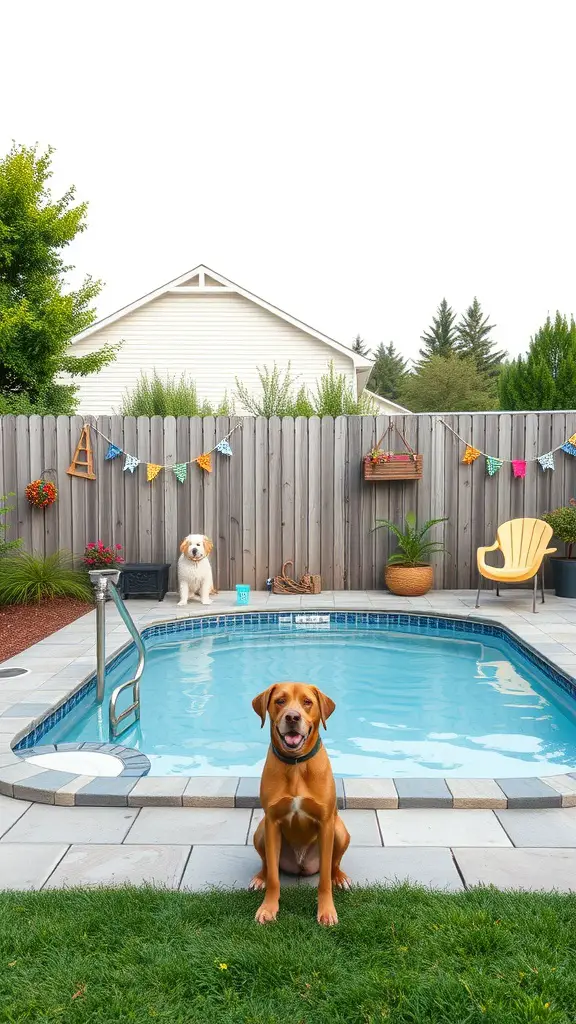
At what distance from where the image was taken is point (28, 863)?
236 cm

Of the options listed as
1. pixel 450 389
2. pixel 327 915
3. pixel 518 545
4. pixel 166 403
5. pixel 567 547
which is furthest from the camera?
pixel 450 389

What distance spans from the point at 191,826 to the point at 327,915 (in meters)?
0.84

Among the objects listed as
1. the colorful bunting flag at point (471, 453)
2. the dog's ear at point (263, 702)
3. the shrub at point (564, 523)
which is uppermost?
the colorful bunting flag at point (471, 453)

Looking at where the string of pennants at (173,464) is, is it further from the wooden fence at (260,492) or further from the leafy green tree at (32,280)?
the leafy green tree at (32,280)

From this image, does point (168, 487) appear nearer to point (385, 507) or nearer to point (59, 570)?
point (59, 570)

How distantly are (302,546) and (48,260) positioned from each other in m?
6.76

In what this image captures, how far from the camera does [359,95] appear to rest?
955cm

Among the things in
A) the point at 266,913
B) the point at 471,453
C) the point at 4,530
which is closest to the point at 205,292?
the point at 4,530

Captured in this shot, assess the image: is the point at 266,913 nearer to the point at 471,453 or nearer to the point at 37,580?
the point at 37,580

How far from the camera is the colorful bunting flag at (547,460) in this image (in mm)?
7871

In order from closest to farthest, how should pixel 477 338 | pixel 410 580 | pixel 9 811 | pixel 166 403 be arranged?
pixel 9 811
pixel 410 580
pixel 166 403
pixel 477 338

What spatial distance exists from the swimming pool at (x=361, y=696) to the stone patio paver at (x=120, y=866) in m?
1.16

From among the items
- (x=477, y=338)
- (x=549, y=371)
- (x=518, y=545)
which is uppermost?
(x=477, y=338)

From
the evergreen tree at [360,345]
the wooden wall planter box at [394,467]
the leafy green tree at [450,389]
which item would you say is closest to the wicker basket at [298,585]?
the wooden wall planter box at [394,467]
